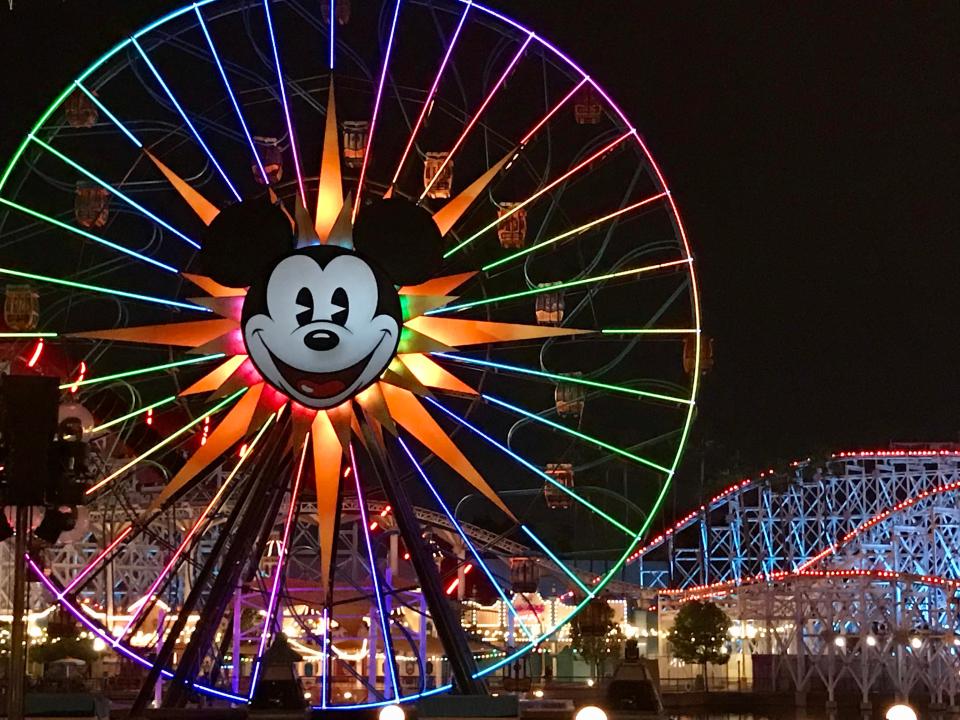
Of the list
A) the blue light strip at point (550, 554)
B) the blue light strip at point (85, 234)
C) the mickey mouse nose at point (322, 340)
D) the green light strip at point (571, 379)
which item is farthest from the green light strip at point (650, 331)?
the blue light strip at point (85, 234)

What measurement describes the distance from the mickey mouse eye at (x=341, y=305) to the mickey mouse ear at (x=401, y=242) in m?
0.73

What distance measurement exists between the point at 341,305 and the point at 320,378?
1.09 m

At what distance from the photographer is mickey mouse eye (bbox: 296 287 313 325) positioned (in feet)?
73.3

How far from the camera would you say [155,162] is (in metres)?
23.7

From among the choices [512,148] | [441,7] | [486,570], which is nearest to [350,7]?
[441,7]

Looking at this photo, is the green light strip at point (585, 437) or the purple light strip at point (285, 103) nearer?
the purple light strip at point (285, 103)

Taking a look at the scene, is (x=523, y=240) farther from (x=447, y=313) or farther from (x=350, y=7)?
(x=350, y=7)

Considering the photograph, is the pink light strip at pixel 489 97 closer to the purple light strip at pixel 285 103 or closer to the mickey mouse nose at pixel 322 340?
the purple light strip at pixel 285 103

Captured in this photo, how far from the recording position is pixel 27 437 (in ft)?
43.4

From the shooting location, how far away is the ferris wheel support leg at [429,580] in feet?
76.1

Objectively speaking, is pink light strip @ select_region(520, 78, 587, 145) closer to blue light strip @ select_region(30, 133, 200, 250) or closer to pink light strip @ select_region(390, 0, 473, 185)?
pink light strip @ select_region(390, 0, 473, 185)

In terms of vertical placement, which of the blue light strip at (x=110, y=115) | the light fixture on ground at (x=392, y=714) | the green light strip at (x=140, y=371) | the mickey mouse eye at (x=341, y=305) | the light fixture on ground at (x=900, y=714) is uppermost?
the blue light strip at (x=110, y=115)

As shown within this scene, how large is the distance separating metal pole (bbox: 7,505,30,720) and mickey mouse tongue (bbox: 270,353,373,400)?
28.4 ft

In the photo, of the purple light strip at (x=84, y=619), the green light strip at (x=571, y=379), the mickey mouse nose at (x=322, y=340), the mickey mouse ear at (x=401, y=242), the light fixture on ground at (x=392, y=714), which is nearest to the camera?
the light fixture on ground at (x=392, y=714)
